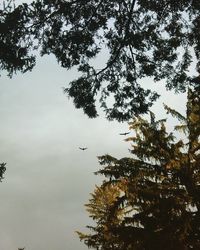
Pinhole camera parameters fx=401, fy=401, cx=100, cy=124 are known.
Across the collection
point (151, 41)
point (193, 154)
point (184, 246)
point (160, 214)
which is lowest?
point (184, 246)

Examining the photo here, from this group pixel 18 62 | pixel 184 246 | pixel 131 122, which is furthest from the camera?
pixel 131 122

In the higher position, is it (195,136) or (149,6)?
(149,6)

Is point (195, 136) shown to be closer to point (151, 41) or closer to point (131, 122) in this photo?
point (131, 122)

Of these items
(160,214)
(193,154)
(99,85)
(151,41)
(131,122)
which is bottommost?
(160,214)

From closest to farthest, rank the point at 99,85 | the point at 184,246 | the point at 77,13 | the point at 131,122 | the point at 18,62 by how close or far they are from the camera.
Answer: the point at 18,62
the point at 184,246
the point at 77,13
the point at 99,85
the point at 131,122

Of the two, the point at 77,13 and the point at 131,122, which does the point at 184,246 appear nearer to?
the point at 131,122

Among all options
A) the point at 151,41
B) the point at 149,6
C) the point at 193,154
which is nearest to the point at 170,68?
the point at 151,41

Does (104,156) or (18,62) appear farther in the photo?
(104,156)

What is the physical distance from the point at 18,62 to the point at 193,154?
17.7 ft

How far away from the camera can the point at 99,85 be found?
39.6 ft

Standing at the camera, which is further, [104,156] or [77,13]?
[104,156]

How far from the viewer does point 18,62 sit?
9.83 meters

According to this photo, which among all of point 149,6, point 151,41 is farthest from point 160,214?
point 149,6

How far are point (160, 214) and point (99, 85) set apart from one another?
415 cm
